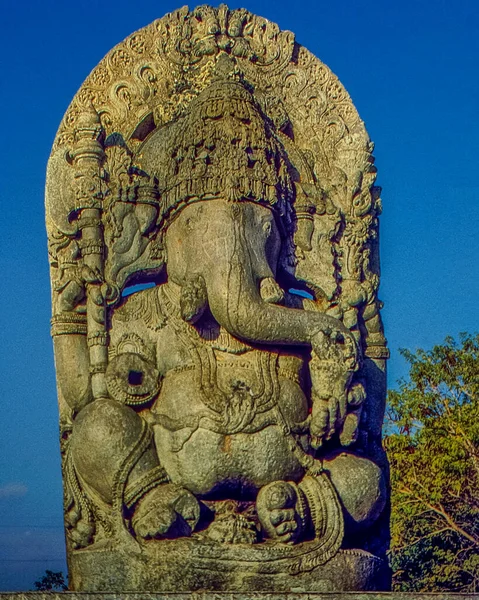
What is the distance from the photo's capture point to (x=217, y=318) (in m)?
7.59

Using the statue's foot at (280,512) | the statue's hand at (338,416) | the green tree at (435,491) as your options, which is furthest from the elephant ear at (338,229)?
the green tree at (435,491)

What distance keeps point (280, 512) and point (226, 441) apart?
545mm

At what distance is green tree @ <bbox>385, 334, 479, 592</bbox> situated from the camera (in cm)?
1534

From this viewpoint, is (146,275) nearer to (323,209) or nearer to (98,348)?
(98,348)

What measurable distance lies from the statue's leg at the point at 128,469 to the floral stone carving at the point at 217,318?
0.01m

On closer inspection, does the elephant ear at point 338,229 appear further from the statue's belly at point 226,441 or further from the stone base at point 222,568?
the stone base at point 222,568

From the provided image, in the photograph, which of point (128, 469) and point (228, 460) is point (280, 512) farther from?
point (128, 469)

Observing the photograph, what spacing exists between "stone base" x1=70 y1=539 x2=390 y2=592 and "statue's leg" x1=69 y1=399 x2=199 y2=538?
0.48ft

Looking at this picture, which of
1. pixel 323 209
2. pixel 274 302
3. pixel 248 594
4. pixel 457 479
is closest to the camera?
pixel 248 594

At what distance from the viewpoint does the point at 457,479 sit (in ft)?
50.9

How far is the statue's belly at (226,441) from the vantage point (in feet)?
24.0

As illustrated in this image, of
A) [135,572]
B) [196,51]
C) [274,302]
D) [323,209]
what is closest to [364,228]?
[323,209]

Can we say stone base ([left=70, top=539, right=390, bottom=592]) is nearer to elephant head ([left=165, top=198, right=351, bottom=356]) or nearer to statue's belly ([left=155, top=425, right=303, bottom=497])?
statue's belly ([left=155, top=425, right=303, bottom=497])

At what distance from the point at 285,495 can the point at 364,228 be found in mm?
2211
